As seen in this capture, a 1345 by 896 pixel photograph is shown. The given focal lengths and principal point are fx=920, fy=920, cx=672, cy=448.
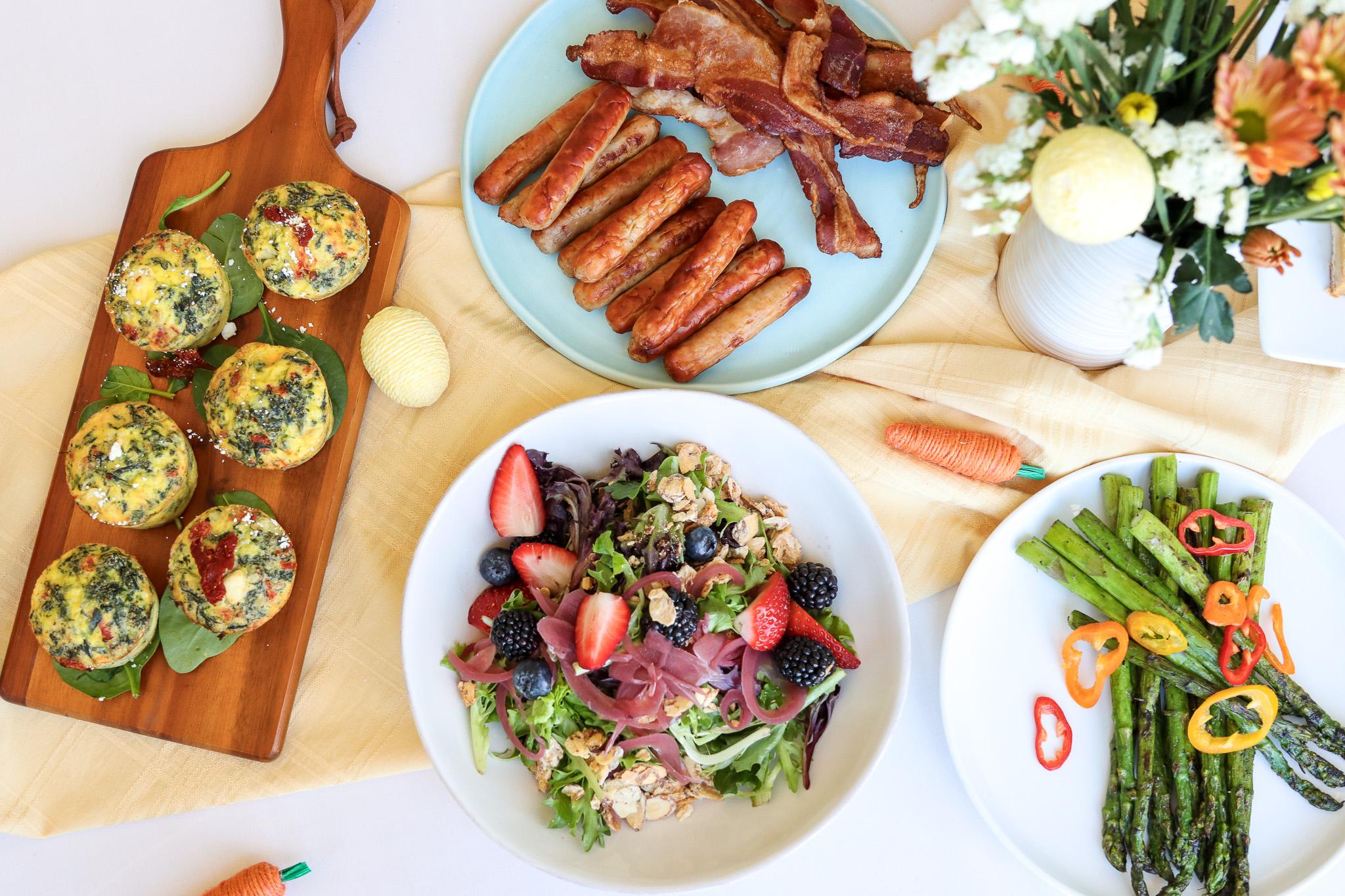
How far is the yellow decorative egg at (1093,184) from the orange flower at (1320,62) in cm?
24

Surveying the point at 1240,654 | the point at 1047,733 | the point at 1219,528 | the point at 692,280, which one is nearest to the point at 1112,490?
the point at 1219,528

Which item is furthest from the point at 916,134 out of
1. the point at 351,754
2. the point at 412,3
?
the point at 351,754

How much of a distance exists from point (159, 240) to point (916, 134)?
196 cm

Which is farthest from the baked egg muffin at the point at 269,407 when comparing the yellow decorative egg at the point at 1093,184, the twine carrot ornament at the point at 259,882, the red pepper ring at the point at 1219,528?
the red pepper ring at the point at 1219,528

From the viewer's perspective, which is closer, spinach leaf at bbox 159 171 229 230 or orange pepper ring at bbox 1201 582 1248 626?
orange pepper ring at bbox 1201 582 1248 626

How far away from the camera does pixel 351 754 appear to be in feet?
8.01

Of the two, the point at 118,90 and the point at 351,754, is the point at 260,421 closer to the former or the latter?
the point at 351,754

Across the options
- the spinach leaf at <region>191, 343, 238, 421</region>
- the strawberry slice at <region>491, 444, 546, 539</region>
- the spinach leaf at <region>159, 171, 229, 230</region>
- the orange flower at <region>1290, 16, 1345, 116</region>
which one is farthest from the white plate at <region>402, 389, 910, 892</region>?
the orange flower at <region>1290, 16, 1345, 116</region>

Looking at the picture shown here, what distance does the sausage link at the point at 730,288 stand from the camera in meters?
2.43

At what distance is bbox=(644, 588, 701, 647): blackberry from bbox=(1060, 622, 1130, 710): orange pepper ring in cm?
103

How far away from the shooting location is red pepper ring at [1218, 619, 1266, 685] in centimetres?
230

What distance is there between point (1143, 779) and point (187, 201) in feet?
9.61

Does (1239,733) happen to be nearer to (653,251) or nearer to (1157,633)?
(1157,633)

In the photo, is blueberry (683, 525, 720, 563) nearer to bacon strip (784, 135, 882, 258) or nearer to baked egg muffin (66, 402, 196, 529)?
bacon strip (784, 135, 882, 258)
